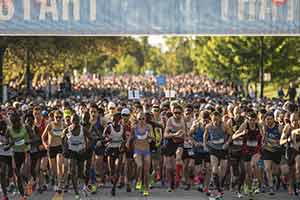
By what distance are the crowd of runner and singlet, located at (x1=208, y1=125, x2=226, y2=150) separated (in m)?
0.02

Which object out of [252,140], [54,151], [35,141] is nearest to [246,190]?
[252,140]

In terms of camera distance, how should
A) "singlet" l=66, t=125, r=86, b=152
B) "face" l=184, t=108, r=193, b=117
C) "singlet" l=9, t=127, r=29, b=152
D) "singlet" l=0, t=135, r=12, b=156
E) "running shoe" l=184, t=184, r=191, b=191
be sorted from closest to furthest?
"singlet" l=0, t=135, r=12, b=156 < "singlet" l=9, t=127, r=29, b=152 < "singlet" l=66, t=125, r=86, b=152 < "running shoe" l=184, t=184, r=191, b=191 < "face" l=184, t=108, r=193, b=117

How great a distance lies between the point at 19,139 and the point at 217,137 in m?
3.98

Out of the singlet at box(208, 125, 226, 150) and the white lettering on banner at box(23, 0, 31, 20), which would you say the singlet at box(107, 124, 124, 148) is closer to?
the singlet at box(208, 125, 226, 150)

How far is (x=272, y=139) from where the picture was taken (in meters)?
15.6

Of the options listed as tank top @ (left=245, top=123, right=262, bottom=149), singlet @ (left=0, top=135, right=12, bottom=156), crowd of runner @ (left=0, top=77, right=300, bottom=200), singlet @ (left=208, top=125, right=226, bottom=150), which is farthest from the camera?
tank top @ (left=245, top=123, right=262, bottom=149)

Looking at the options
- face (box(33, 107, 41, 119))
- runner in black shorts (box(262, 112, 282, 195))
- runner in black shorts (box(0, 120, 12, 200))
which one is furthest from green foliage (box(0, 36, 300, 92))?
runner in black shorts (box(262, 112, 282, 195))

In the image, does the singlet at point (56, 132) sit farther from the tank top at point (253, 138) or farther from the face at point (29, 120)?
the tank top at point (253, 138)

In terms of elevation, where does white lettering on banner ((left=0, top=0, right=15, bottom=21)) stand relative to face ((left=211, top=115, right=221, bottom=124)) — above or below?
above

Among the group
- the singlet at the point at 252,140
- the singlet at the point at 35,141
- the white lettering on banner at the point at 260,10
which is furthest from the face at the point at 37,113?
the white lettering on banner at the point at 260,10

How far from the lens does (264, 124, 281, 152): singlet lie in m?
15.5

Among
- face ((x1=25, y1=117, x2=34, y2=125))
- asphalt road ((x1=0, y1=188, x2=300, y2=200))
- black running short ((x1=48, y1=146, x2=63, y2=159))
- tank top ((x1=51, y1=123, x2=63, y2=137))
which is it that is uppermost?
face ((x1=25, y1=117, x2=34, y2=125))

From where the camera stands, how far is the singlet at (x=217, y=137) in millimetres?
14758

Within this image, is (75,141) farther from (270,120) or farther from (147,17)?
(147,17)
